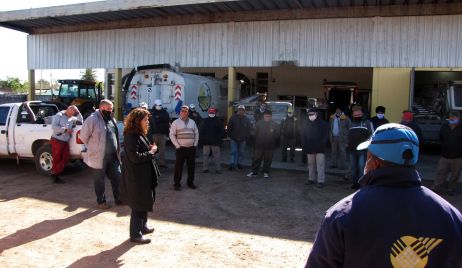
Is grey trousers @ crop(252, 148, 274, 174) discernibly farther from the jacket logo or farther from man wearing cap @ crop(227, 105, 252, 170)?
the jacket logo

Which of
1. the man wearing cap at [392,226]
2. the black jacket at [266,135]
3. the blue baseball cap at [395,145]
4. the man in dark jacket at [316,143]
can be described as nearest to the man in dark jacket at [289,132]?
the black jacket at [266,135]

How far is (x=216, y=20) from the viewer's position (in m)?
16.0

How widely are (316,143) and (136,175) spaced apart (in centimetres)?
469

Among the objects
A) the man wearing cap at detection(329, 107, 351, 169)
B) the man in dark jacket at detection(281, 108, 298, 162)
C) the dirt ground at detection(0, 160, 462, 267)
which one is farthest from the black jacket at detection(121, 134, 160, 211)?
the man in dark jacket at detection(281, 108, 298, 162)

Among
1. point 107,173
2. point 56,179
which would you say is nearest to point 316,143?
point 107,173

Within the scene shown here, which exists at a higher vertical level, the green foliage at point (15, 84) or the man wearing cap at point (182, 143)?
the green foliage at point (15, 84)

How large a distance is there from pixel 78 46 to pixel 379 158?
62.4 feet

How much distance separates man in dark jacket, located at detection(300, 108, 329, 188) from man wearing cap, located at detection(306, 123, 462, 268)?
7185mm

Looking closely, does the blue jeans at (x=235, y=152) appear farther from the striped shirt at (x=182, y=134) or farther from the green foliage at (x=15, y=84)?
the green foliage at (x=15, y=84)

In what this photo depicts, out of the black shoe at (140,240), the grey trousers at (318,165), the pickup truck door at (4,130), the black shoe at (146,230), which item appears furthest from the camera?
the pickup truck door at (4,130)

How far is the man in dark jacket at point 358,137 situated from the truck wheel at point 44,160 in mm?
6456

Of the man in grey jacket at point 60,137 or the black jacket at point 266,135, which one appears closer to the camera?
the man in grey jacket at point 60,137

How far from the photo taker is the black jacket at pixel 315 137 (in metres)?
8.91

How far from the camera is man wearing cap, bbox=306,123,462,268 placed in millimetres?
1658
